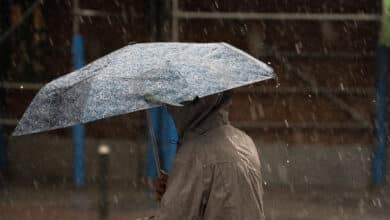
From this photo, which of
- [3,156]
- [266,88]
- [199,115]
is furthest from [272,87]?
[199,115]

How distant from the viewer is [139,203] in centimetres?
1069

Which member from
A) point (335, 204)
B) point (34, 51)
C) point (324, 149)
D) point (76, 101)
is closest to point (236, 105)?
point (324, 149)

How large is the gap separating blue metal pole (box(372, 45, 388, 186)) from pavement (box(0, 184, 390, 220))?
0.30 metres

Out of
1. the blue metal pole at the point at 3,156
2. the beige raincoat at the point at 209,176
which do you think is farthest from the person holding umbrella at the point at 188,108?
the blue metal pole at the point at 3,156

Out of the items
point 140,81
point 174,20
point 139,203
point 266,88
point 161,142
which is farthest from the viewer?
point 266,88

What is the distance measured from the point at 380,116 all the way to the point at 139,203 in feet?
11.5

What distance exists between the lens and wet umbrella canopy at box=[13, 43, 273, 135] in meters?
3.72

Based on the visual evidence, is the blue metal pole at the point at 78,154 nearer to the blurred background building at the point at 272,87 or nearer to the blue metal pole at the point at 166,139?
the blurred background building at the point at 272,87

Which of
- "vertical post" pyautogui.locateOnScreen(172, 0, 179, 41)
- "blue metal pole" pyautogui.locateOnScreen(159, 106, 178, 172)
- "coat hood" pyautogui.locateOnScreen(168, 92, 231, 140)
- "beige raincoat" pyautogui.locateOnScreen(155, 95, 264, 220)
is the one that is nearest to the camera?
"beige raincoat" pyautogui.locateOnScreen(155, 95, 264, 220)

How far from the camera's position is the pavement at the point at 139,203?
10070 millimetres

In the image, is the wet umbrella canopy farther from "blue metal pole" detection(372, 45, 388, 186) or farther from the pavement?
"blue metal pole" detection(372, 45, 388, 186)

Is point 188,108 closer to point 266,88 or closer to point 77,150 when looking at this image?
point 77,150

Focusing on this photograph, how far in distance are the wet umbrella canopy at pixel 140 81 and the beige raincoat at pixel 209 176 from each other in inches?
6.3

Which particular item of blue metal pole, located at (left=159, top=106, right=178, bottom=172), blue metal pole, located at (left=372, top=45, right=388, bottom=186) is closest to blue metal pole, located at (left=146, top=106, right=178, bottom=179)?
blue metal pole, located at (left=159, top=106, right=178, bottom=172)
